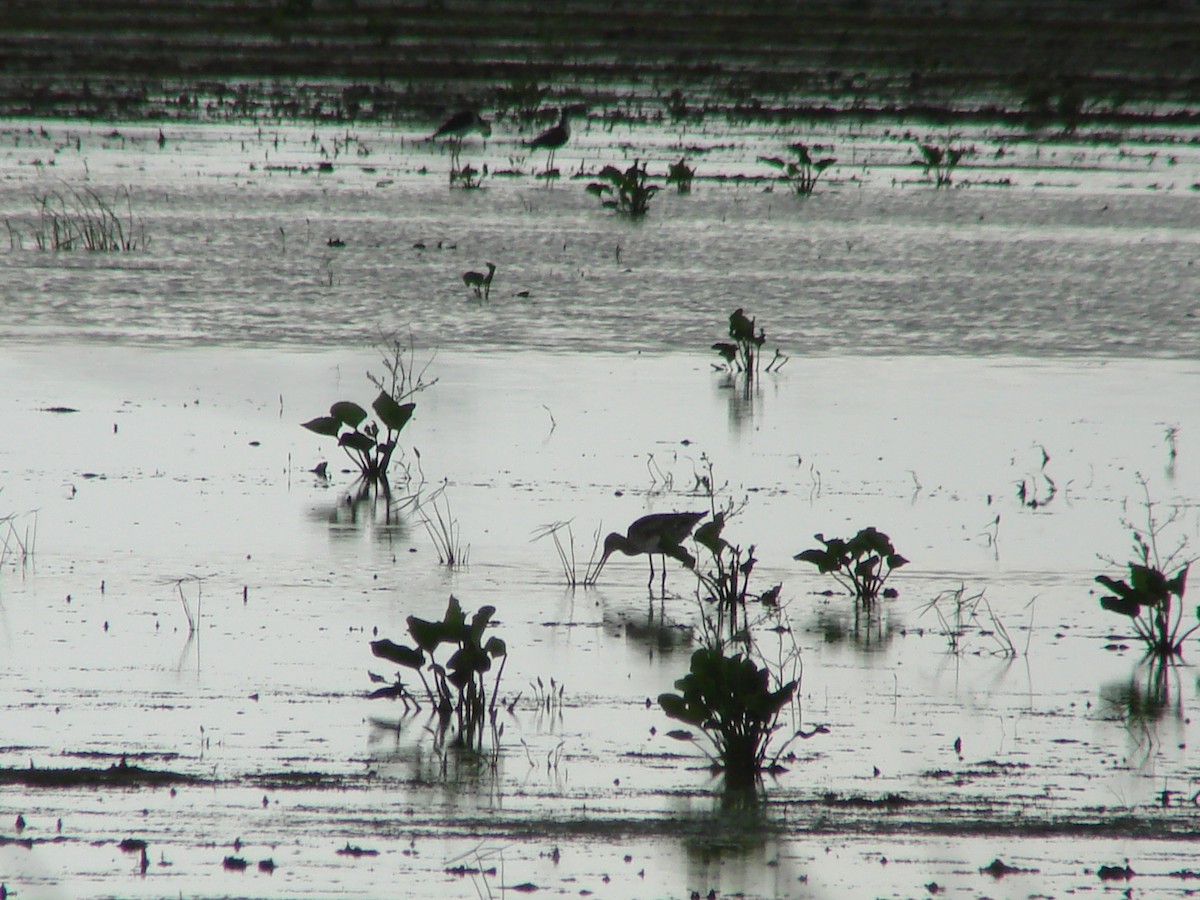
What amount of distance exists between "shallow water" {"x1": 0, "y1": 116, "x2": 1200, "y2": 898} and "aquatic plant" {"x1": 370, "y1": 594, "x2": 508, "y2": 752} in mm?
113

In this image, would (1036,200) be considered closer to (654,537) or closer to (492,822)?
(654,537)

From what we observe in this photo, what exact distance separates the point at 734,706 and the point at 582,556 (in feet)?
7.84

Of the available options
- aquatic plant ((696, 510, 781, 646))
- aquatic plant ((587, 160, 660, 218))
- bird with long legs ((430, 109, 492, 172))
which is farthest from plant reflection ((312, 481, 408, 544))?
bird with long legs ((430, 109, 492, 172))

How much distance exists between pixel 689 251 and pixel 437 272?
2578mm

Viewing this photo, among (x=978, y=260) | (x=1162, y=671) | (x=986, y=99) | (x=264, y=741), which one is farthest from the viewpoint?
(x=986, y=99)

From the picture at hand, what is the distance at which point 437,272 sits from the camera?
588 inches

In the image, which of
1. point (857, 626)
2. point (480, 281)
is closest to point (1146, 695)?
point (857, 626)

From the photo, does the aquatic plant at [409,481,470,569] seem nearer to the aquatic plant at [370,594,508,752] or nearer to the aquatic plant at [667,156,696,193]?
the aquatic plant at [370,594,508,752]

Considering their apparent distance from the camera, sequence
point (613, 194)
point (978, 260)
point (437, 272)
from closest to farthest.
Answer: point (437, 272) < point (978, 260) < point (613, 194)

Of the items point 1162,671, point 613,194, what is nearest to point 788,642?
point 1162,671

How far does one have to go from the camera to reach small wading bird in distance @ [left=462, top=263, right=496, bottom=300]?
1364 centimetres

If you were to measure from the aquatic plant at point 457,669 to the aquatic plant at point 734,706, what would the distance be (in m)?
0.58

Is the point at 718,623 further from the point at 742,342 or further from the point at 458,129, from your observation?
the point at 458,129

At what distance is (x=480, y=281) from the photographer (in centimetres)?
1371
